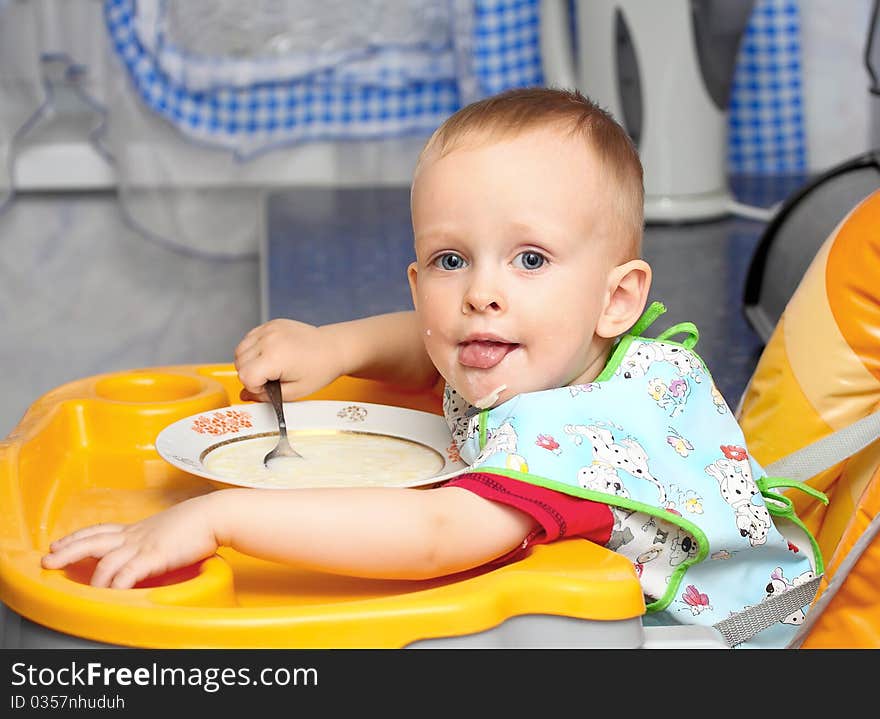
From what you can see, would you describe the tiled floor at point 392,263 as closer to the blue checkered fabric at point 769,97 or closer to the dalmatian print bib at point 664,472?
the blue checkered fabric at point 769,97

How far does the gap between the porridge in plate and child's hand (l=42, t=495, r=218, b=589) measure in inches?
4.2

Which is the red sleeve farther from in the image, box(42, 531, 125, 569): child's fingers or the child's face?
box(42, 531, 125, 569): child's fingers

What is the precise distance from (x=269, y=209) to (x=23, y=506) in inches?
64.2

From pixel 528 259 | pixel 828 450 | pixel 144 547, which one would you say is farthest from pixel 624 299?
pixel 144 547

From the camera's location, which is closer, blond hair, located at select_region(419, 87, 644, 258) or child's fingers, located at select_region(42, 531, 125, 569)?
child's fingers, located at select_region(42, 531, 125, 569)

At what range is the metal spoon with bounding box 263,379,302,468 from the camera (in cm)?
83

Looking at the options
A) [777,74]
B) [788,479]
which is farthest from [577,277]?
[777,74]

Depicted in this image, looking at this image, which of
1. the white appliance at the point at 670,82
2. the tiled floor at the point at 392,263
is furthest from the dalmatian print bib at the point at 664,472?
the white appliance at the point at 670,82

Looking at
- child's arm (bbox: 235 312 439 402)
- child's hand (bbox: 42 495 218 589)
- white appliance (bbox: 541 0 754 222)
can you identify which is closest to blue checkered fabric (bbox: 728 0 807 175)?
white appliance (bbox: 541 0 754 222)

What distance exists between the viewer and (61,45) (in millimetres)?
2578

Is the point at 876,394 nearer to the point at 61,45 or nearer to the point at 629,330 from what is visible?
the point at 629,330

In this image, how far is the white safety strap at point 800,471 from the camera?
29.8 inches

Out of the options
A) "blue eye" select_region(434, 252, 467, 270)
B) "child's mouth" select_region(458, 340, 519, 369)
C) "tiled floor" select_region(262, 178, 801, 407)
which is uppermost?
"blue eye" select_region(434, 252, 467, 270)

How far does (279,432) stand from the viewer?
0.86 m
